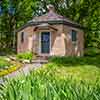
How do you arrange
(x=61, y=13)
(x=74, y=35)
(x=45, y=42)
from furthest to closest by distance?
(x=61, y=13) < (x=74, y=35) < (x=45, y=42)

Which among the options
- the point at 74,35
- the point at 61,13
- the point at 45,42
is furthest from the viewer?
the point at 61,13

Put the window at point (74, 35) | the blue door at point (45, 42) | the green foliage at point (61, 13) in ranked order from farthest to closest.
→ the green foliage at point (61, 13) → the window at point (74, 35) → the blue door at point (45, 42)

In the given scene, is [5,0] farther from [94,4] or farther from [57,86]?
[57,86]

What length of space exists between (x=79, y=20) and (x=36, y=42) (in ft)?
48.3

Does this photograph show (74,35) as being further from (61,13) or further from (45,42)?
(61,13)

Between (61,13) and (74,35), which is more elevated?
(61,13)

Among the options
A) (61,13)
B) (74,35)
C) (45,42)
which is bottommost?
(45,42)

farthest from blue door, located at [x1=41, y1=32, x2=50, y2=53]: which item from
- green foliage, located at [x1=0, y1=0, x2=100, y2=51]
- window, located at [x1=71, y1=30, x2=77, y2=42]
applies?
green foliage, located at [x1=0, y1=0, x2=100, y2=51]

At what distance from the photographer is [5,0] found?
3700 cm

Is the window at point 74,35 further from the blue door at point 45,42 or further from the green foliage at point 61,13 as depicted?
the green foliage at point 61,13

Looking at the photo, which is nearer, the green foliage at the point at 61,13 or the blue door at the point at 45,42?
the blue door at the point at 45,42

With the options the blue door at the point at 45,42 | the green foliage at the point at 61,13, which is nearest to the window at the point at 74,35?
the blue door at the point at 45,42

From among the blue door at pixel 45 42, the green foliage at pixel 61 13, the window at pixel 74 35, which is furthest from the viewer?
the green foliage at pixel 61 13

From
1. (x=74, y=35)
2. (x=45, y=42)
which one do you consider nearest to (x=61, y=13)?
(x=74, y=35)
